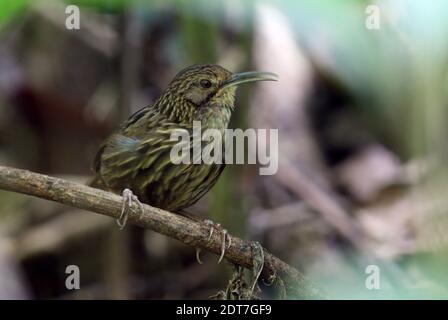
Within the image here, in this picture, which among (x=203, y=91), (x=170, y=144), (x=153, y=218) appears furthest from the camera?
(x=203, y=91)

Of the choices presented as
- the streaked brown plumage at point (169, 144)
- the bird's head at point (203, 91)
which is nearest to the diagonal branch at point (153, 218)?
the streaked brown plumage at point (169, 144)

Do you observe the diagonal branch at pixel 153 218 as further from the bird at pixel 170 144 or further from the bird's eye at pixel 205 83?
the bird's eye at pixel 205 83

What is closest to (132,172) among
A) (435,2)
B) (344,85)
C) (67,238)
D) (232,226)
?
(232,226)

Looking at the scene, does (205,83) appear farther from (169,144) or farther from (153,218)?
(153,218)

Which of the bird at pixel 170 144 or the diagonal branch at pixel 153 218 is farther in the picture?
the bird at pixel 170 144

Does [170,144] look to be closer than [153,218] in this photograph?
No

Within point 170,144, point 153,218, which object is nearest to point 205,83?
point 170,144

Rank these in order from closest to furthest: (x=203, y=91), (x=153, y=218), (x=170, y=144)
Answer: (x=153, y=218)
(x=170, y=144)
(x=203, y=91)

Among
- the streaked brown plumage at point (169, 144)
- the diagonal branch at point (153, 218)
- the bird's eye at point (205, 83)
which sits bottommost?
the diagonal branch at point (153, 218)
